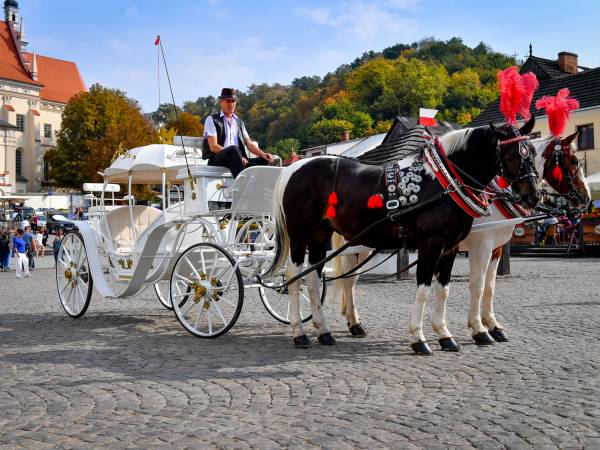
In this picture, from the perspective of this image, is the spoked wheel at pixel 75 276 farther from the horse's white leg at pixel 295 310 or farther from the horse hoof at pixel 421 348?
the horse hoof at pixel 421 348

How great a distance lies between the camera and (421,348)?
234 inches

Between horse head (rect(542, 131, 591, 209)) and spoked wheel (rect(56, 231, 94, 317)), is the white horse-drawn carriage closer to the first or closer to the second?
spoked wheel (rect(56, 231, 94, 317))

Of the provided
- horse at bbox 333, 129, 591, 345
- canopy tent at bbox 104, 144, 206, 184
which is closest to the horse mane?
horse at bbox 333, 129, 591, 345

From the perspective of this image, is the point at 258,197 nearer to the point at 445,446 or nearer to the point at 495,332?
the point at 495,332

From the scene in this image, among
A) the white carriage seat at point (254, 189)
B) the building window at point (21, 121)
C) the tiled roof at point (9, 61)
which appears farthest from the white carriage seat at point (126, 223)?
the building window at point (21, 121)

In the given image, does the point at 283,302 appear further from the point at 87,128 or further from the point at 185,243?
the point at 87,128

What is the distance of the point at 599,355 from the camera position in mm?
5820

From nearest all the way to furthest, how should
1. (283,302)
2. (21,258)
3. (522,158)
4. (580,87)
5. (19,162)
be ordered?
(522,158), (283,302), (21,258), (580,87), (19,162)

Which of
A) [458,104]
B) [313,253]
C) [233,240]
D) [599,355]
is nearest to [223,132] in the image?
[233,240]

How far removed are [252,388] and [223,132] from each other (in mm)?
3899

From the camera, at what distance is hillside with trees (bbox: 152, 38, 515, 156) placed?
80.5 meters

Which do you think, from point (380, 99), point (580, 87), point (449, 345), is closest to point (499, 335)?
point (449, 345)

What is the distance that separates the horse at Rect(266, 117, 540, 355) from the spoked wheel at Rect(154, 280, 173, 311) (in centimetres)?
244

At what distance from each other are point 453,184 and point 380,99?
275 ft
